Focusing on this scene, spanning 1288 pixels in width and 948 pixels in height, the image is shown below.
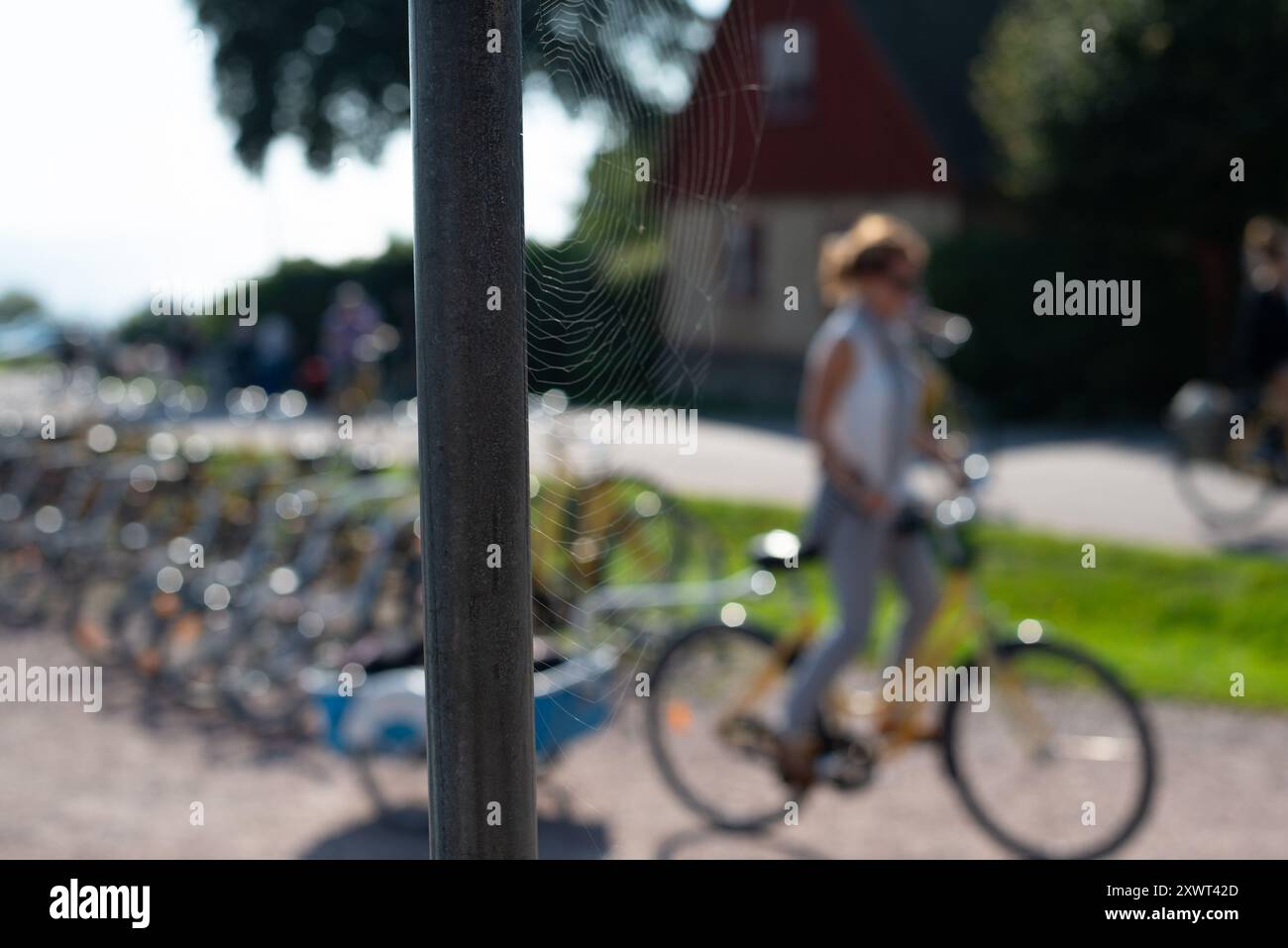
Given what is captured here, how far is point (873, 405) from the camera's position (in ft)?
16.6

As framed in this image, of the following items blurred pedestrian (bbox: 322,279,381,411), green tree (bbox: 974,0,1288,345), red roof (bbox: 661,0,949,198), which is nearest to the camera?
blurred pedestrian (bbox: 322,279,381,411)

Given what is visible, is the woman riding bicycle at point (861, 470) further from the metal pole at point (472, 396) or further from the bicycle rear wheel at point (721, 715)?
the metal pole at point (472, 396)

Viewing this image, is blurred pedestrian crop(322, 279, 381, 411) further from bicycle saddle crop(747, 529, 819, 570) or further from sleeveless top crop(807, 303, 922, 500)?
sleeveless top crop(807, 303, 922, 500)

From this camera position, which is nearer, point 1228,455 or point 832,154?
point 1228,455

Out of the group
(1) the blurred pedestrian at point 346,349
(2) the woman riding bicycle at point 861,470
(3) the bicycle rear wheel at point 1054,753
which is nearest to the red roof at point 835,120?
(1) the blurred pedestrian at point 346,349

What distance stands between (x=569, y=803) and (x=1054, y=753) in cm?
177

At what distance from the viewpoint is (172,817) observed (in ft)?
18.8

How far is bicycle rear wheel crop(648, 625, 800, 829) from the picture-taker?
5.34 m

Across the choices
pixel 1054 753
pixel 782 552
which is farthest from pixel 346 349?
pixel 1054 753

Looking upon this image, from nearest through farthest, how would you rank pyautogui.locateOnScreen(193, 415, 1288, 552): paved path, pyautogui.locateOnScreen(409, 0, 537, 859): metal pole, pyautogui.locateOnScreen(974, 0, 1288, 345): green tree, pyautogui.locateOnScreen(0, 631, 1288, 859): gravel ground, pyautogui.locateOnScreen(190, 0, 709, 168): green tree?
pyautogui.locateOnScreen(409, 0, 537, 859): metal pole, pyautogui.locateOnScreen(190, 0, 709, 168): green tree, pyautogui.locateOnScreen(0, 631, 1288, 859): gravel ground, pyautogui.locateOnScreen(193, 415, 1288, 552): paved path, pyautogui.locateOnScreen(974, 0, 1288, 345): green tree

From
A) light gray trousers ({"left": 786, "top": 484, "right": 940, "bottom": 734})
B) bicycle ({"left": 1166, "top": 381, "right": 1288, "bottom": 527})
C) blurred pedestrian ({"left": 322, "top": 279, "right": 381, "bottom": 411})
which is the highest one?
blurred pedestrian ({"left": 322, "top": 279, "right": 381, "bottom": 411})

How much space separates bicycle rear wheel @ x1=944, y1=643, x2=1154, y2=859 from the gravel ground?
136 mm

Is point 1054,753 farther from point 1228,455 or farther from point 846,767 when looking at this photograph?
point 1228,455

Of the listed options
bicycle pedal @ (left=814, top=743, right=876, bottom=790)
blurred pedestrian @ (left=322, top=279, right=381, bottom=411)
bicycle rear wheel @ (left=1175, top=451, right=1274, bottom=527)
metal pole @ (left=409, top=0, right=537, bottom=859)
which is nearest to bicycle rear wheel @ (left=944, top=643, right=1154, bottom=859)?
bicycle pedal @ (left=814, top=743, right=876, bottom=790)
